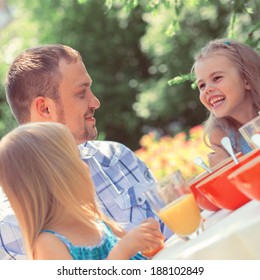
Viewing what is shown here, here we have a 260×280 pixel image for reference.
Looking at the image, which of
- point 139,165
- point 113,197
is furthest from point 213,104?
point 113,197

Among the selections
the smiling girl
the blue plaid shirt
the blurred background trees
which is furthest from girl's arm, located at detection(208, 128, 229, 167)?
the blurred background trees

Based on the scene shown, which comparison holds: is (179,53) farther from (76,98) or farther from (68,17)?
(76,98)

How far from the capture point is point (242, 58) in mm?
2863

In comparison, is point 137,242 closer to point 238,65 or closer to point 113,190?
point 113,190

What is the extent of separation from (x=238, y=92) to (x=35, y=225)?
123cm

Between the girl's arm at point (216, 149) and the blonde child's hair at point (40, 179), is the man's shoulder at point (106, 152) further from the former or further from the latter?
the blonde child's hair at point (40, 179)

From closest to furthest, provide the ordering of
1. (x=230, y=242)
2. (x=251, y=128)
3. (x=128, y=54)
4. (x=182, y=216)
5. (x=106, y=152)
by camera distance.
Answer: (x=230, y=242) < (x=182, y=216) < (x=251, y=128) < (x=106, y=152) < (x=128, y=54)

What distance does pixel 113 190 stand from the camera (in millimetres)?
2617

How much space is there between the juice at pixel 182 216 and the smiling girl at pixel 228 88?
94 cm

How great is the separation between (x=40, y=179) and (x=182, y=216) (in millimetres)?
374

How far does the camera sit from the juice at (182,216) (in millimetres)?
1767

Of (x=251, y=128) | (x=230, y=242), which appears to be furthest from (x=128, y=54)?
(x=230, y=242)

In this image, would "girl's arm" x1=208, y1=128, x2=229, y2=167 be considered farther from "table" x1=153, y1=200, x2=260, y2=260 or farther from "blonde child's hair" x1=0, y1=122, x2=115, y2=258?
"table" x1=153, y1=200, x2=260, y2=260

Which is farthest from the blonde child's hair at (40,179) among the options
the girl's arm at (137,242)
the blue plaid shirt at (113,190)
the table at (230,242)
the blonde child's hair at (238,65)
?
the blonde child's hair at (238,65)
